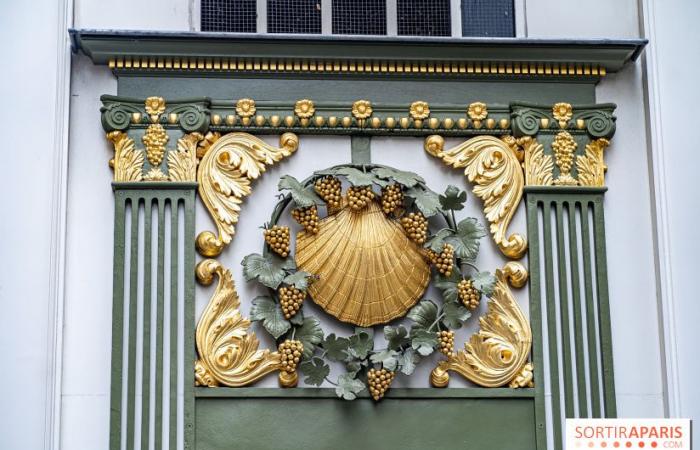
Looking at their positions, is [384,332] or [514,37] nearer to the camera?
[384,332]

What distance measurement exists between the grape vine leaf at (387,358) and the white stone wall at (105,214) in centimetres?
102

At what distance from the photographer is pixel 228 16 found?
373 inches

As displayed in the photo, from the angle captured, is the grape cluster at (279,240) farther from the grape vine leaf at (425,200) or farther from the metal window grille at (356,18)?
the metal window grille at (356,18)

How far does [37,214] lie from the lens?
8.73 meters

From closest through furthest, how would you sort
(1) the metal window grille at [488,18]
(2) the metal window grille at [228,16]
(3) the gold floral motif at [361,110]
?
(3) the gold floral motif at [361,110], (2) the metal window grille at [228,16], (1) the metal window grille at [488,18]

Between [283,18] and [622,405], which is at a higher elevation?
[283,18]

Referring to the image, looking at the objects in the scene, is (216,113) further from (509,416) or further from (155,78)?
(509,416)

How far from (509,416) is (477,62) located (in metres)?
2.49

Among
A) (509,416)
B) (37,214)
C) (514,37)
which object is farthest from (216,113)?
(509,416)

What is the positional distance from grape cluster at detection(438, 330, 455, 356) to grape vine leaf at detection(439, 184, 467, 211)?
0.87 m

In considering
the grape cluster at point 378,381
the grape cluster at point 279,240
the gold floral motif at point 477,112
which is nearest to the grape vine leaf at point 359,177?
the grape cluster at point 279,240

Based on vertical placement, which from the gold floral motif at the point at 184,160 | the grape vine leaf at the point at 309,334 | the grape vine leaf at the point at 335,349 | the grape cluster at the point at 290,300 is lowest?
the grape vine leaf at the point at 335,349

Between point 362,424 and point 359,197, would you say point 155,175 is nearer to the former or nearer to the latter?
point 359,197

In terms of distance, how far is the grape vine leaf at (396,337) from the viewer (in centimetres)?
881
